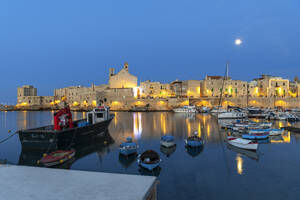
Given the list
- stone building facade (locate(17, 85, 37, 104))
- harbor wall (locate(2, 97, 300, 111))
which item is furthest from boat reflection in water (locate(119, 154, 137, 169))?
stone building facade (locate(17, 85, 37, 104))

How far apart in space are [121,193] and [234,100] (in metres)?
79.0

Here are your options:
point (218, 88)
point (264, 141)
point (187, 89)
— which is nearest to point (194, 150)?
point (264, 141)

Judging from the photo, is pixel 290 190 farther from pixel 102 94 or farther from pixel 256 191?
pixel 102 94

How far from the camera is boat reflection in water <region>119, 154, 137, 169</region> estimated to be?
13.7 m

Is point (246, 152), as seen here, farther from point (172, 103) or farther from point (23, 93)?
point (23, 93)

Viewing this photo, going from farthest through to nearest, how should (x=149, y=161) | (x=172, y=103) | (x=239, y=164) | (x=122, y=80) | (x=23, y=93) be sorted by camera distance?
(x=23, y=93) < (x=122, y=80) < (x=172, y=103) < (x=239, y=164) < (x=149, y=161)

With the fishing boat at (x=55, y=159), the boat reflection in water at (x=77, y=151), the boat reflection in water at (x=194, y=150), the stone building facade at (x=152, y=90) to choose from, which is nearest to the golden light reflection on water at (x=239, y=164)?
the boat reflection in water at (x=194, y=150)

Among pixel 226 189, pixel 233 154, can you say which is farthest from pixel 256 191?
pixel 233 154

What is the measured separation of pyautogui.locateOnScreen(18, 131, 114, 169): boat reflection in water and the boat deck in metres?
7.50

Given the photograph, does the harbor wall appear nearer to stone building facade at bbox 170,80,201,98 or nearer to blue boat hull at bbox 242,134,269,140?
stone building facade at bbox 170,80,201,98

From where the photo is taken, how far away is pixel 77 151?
1772cm

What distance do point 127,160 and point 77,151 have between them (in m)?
6.00

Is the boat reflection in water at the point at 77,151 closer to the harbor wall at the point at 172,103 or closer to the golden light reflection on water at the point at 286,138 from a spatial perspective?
the golden light reflection on water at the point at 286,138

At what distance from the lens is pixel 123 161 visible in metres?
14.5
